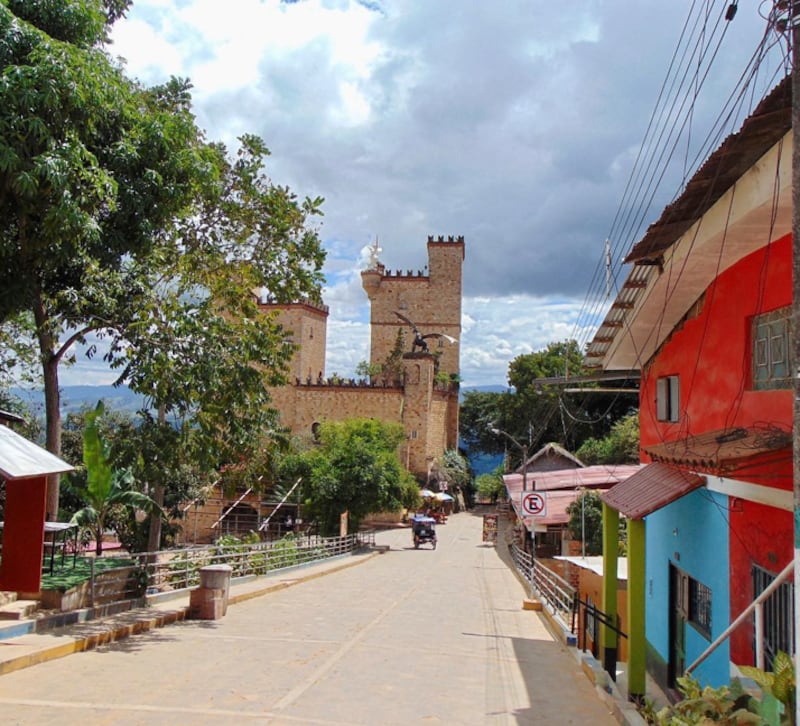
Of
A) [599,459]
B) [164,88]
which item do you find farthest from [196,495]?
[599,459]

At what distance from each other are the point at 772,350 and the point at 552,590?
8329 millimetres

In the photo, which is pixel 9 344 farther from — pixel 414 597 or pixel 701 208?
pixel 701 208

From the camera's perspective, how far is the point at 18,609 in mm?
8742

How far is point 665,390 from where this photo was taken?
11484mm

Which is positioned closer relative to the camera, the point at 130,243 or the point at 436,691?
the point at 436,691

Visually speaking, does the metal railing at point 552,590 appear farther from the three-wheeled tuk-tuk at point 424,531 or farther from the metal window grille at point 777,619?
the three-wheeled tuk-tuk at point 424,531

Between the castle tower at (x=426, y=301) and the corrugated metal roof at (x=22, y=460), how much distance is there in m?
48.4

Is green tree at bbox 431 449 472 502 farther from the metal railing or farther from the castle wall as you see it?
the metal railing

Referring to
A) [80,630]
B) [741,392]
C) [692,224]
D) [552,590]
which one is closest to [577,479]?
[552,590]

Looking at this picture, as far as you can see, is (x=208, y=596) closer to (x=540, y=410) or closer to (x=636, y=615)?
(x=636, y=615)

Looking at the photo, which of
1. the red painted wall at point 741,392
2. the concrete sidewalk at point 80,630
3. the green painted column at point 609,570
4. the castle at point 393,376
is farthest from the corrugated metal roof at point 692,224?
the castle at point 393,376

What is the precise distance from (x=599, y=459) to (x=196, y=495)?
77.7 ft

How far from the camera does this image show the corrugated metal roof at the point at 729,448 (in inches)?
238

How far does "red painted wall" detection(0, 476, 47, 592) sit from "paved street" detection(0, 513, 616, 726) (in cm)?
151
